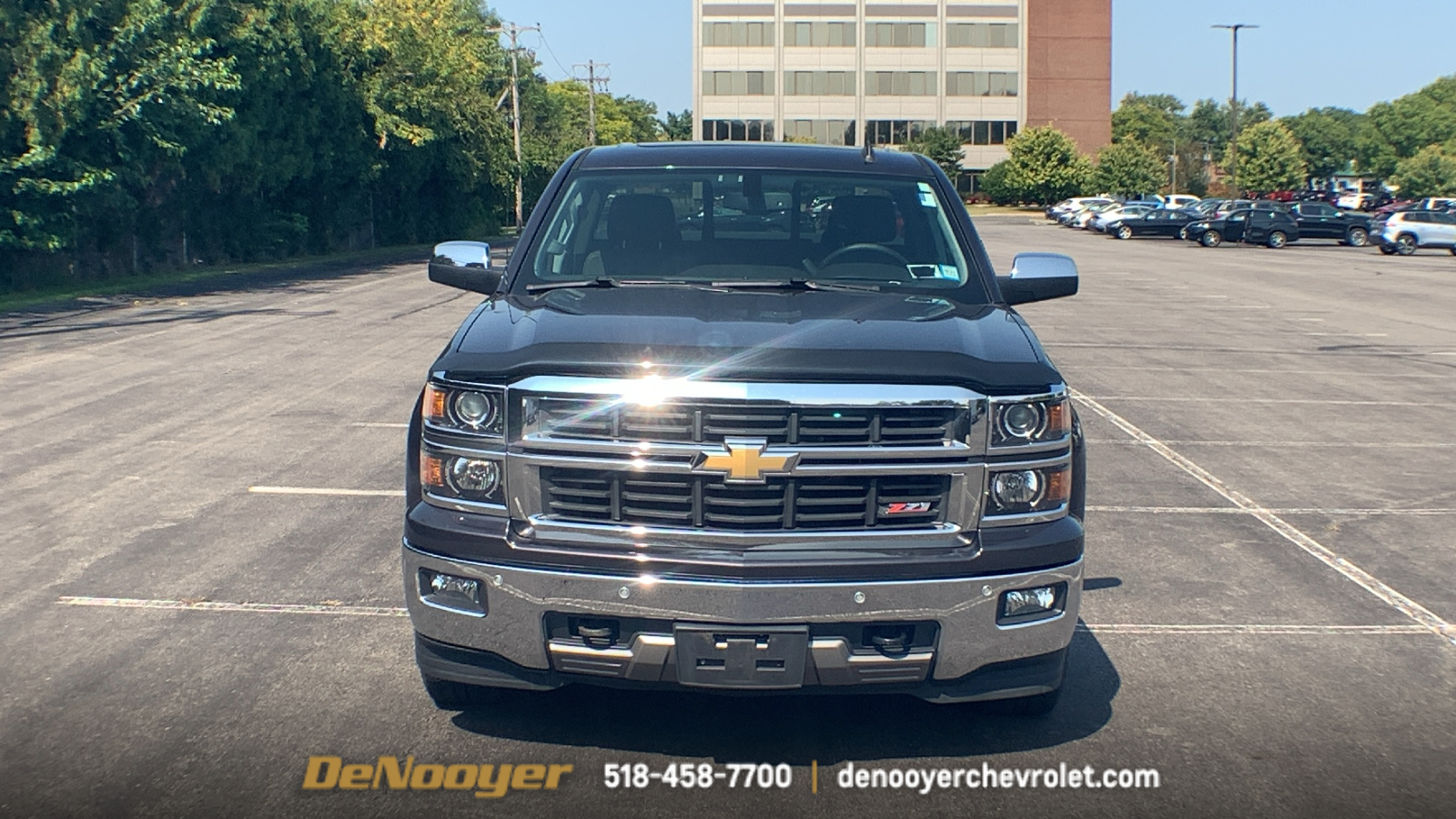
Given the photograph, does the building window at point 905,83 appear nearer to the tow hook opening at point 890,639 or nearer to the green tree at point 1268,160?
the green tree at point 1268,160

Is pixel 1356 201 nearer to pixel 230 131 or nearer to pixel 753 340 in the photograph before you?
pixel 230 131

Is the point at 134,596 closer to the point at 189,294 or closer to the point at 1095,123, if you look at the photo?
the point at 189,294

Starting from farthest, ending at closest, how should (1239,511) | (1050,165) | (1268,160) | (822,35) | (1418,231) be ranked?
(822,35) → (1050,165) → (1268,160) → (1418,231) → (1239,511)

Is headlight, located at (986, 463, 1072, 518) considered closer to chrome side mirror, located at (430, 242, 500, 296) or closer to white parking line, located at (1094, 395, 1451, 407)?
chrome side mirror, located at (430, 242, 500, 296)

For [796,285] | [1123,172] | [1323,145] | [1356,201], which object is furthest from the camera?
[1323,145]

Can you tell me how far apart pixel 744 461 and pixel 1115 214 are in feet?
200

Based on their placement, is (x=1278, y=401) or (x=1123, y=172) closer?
(x=1278, y=401)

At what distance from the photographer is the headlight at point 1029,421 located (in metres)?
4.14

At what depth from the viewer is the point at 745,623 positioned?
3.96m

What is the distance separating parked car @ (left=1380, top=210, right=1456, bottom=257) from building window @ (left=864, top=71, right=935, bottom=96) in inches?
2591

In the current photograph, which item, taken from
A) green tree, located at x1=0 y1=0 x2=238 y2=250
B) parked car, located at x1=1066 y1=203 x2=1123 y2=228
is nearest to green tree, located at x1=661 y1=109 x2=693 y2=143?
parked car, located at x1=1066 y1=203 x2=1123 y2=228

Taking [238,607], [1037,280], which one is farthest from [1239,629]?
[238,607]

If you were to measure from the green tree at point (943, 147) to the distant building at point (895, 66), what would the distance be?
3020 millimetres

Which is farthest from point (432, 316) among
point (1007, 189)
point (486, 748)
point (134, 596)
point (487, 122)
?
point (1007, 189)
